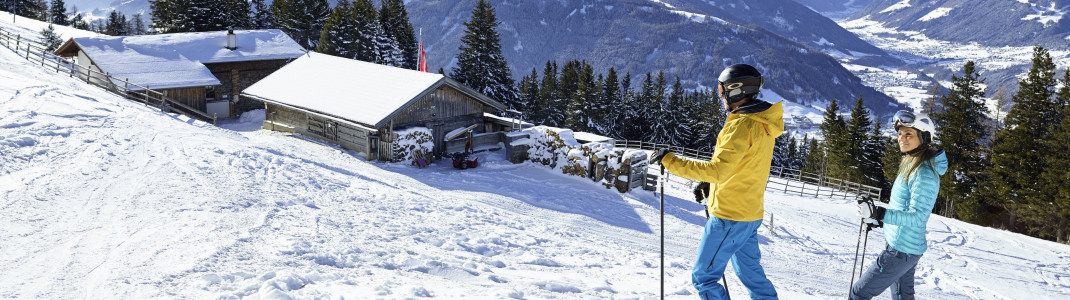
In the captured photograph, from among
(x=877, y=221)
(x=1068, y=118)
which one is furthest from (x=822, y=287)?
(x=1068, y=118)

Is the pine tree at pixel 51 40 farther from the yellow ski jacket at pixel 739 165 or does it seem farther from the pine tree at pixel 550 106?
the yellow ski jacket at pixel 739 165

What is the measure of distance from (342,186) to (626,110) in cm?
4392

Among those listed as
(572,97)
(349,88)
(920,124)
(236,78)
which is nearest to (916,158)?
(920,124)

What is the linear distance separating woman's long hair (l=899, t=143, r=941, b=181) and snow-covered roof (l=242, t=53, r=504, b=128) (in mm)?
18400

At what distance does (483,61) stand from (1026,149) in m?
31.2

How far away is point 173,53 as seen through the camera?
3359 cm

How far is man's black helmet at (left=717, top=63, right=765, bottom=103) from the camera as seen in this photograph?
17.9ft

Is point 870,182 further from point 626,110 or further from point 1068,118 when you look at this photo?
point 626,110

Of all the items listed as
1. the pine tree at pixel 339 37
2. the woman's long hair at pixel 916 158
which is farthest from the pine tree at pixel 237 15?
the woman's long hair at pixel 916 158

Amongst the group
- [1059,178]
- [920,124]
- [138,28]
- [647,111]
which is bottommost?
[1059,178]

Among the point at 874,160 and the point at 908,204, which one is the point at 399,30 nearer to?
the point at 874,160

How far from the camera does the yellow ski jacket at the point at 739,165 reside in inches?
201

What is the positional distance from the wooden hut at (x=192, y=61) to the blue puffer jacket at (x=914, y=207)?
3019 cm

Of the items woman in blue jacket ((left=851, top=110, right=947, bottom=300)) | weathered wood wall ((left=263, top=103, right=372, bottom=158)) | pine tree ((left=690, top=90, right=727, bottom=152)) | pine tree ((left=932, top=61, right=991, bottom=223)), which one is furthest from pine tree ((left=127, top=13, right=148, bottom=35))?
woman in blue jacket ((left=851, top=110, right=947, bottom=300))
